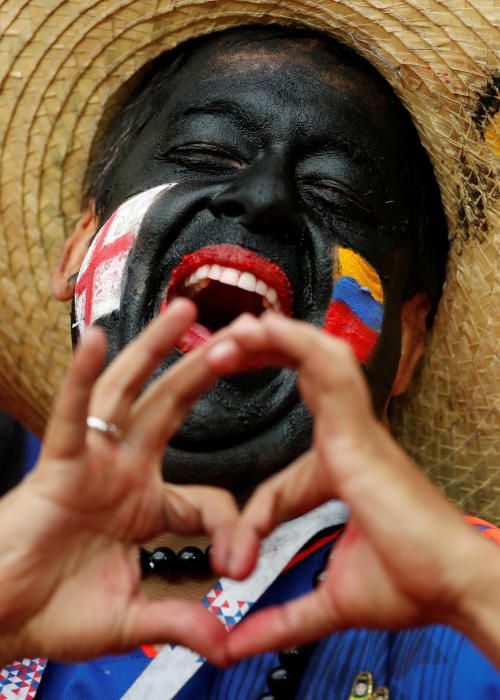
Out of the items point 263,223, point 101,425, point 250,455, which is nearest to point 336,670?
point 250,455

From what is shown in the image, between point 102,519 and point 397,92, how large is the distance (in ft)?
3.79

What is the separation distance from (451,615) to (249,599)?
581 millimetres

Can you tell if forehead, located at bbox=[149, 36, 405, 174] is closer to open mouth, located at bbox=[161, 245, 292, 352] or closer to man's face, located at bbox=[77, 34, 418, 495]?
man's face, located at bbox=[77, 34, 418, 495]

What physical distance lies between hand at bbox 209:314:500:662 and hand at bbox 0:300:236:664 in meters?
0.07

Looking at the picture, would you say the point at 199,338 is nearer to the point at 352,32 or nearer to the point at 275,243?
the point at 275,243

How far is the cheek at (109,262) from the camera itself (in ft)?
5.66

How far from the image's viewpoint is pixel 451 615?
3.31 feet

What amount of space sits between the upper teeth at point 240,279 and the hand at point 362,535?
1.97 feet

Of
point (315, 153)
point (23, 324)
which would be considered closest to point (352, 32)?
point (315, 153)

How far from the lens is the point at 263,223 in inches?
64.9

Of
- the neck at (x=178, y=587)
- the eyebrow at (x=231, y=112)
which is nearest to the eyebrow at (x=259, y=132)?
the eyebrow at (x=231, y=112)

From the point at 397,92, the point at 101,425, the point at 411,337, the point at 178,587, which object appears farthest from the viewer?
the point at 411,337

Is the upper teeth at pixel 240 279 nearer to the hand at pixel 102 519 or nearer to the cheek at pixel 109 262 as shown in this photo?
the cheek at pixel 109 262

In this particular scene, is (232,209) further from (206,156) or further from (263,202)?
(206,156)
